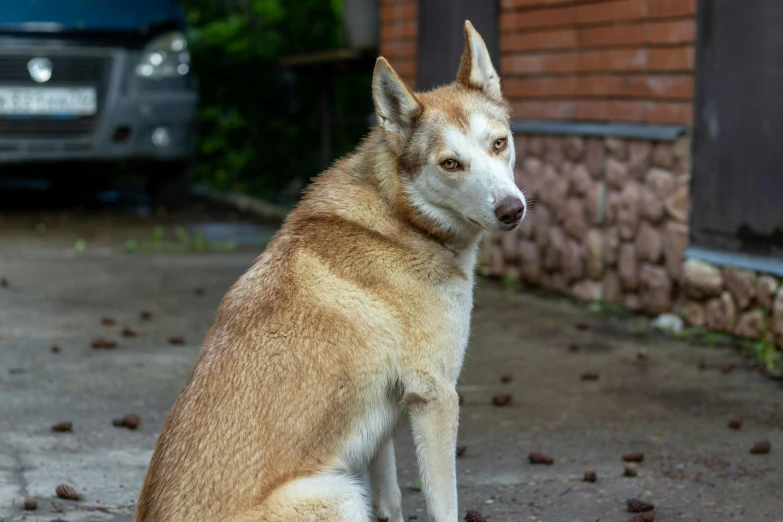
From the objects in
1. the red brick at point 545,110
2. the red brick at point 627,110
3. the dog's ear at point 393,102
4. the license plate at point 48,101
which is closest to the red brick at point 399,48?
the red brick at point 545,110

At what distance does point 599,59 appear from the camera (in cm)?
829

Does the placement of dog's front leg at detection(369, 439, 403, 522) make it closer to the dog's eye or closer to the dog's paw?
the dog's paw

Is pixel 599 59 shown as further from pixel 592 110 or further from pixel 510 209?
pixel 510 209

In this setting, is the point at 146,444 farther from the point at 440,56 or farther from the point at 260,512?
the point at 440,56

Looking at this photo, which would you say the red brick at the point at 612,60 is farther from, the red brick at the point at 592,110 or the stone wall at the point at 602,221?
the stone wall at the point at 602,221

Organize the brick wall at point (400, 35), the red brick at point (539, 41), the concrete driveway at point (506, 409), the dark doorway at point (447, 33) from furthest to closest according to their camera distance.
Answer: the brick wall at point (400, 35) < the dark doorway at point (447, 33) < the red brick at point (539, 41) < the concrete driveway at point (506, 409)

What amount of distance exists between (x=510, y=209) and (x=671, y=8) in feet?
14.1

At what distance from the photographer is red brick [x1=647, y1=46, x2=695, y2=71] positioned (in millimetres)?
7407

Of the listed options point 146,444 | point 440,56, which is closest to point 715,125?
point 440,56

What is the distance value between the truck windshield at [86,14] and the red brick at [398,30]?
2939 millimetres

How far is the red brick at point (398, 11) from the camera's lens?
34.9 ft

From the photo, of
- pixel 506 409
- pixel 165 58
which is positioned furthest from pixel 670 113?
pixel 165 58

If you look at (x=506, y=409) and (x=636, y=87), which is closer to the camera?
(x=506, y=409)

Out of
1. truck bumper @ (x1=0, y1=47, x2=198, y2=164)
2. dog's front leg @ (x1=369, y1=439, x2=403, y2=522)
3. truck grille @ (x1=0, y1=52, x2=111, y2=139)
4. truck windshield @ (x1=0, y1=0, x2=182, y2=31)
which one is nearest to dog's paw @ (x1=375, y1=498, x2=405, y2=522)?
dog's front leg @ (x1=369, y1=439, x2=403, y2=522)
